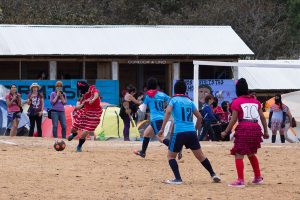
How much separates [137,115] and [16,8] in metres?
23.0

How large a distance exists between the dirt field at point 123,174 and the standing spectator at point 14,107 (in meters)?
3.33

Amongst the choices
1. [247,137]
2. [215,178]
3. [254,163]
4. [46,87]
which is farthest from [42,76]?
[247,137]

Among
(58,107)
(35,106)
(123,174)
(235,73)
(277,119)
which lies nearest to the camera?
(123,174)

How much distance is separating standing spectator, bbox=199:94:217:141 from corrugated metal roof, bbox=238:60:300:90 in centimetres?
1309

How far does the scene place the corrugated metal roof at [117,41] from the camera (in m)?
34.2

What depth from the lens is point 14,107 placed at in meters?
24.9

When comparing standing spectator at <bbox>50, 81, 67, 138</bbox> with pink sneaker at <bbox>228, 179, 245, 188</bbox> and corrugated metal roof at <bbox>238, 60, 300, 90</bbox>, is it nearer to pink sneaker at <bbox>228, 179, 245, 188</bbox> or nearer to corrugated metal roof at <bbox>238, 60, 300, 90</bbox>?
pink sneaker at <bbox>228, 179, 245, 188</bbox>

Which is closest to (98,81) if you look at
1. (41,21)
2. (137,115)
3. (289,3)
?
(137,115)

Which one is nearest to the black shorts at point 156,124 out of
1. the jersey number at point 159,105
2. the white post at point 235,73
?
the jersey number at point 159,105

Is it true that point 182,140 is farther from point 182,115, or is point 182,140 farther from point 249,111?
point 249,111

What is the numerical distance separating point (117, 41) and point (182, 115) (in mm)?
22404

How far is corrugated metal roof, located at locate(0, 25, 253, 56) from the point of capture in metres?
34.2

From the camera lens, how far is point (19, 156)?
59.5ft

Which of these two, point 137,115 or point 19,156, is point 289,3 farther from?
point 19,156
